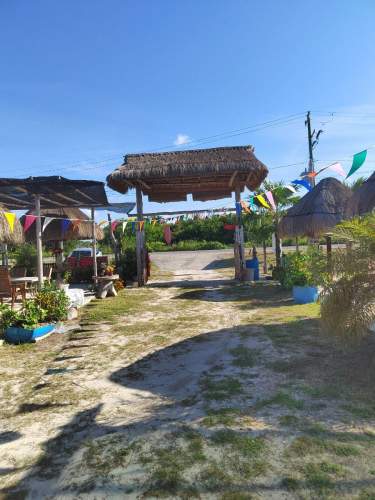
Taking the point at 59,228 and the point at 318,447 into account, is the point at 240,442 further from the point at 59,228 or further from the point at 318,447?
the point at 59,228

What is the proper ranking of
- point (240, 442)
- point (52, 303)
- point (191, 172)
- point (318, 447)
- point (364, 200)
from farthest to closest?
point (191, 172) < point (52, 303) < point (364, 200) < point (240, 442) < point (318, 447)

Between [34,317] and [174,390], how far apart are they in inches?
133

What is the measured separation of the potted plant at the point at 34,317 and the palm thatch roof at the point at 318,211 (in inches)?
248

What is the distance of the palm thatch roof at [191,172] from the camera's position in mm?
11344

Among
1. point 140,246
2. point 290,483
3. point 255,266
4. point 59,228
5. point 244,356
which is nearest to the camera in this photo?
point 290,483

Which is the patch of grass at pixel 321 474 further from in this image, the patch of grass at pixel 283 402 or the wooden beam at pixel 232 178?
the wooden beam at pixel 232 178

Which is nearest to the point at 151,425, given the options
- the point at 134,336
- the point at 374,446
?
the point at 374,446

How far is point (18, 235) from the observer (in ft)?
29.7

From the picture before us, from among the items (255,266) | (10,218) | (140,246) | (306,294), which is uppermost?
(10,218)

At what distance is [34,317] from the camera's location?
19.8ft

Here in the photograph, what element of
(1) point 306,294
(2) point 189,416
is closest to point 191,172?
(1) point 306,294

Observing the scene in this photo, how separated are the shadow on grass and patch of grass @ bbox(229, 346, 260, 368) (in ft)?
0.57

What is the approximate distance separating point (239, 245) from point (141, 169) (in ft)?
14.0

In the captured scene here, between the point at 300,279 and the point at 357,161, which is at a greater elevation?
the point at 357,161
